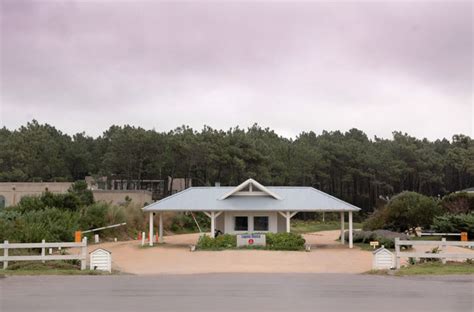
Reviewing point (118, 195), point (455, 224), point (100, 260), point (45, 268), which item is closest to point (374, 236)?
point (455, 224)

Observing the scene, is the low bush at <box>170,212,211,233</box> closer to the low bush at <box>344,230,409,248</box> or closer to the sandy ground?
the sandy ground

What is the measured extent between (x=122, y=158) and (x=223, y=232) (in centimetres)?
4031

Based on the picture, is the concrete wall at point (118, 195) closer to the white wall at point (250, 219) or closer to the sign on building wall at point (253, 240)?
the white wall at point (250, 219)

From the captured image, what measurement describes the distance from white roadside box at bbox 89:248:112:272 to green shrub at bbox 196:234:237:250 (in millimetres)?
12033

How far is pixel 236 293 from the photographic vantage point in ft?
44.0

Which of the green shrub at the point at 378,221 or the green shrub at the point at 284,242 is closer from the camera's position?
the green shrub at the point at 284,242

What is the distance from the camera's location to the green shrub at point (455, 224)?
1378 inches

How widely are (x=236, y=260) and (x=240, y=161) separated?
4580 centimetres

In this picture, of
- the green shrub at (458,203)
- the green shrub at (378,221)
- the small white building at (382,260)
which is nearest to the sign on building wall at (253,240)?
the small white building at (382,260)

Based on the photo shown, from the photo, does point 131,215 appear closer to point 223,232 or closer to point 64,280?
point 223,232

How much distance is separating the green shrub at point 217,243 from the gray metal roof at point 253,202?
8.09 feet

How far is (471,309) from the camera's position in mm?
11047

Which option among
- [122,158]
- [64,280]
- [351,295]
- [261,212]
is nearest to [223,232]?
[261,212]

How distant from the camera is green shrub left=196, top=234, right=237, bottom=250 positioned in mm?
31938
